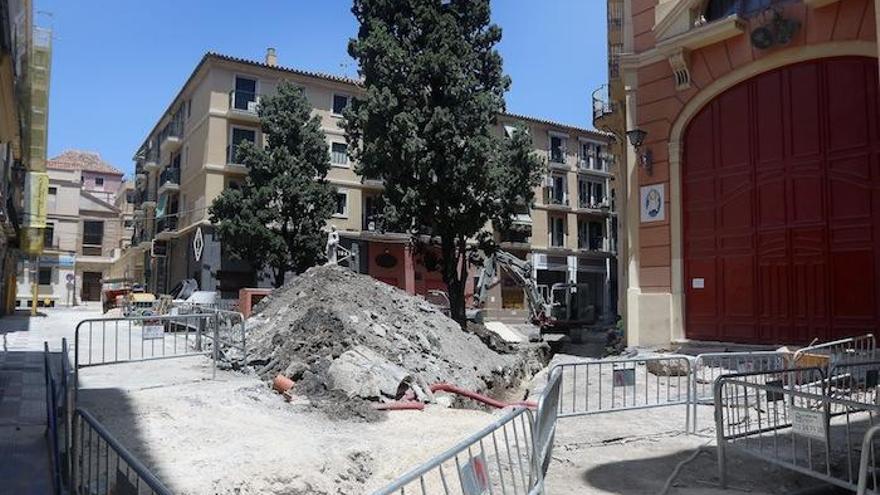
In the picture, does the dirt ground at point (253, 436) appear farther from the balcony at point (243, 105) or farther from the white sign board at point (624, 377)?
the balcony at point (243, 105)

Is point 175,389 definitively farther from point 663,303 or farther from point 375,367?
point 663,303

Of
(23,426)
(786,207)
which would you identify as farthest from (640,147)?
(23,426)

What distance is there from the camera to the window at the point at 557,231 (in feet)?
143

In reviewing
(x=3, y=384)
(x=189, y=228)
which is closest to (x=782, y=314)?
(x=3, y=384)

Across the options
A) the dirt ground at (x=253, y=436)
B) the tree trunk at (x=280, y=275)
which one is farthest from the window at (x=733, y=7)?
the tree trunk at (x=280, y=275)

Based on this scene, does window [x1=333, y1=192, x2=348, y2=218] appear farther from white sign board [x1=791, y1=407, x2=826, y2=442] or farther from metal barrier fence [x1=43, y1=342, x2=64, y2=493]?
white sign board [x1=791, y1=407, x2=826, y2=442]

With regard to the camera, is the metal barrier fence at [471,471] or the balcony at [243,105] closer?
the metal barrier fence at [471,471]

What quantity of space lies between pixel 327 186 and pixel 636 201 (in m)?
17.2

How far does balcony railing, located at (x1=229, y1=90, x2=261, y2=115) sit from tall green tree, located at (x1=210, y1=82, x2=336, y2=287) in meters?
4.35

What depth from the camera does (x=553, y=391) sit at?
5652 mm

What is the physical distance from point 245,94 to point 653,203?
24.8 meters

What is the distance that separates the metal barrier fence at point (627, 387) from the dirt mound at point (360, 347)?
2440 millimetres

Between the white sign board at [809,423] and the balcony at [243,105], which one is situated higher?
the balcony at [243,105]

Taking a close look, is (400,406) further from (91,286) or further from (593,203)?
(91,286)
